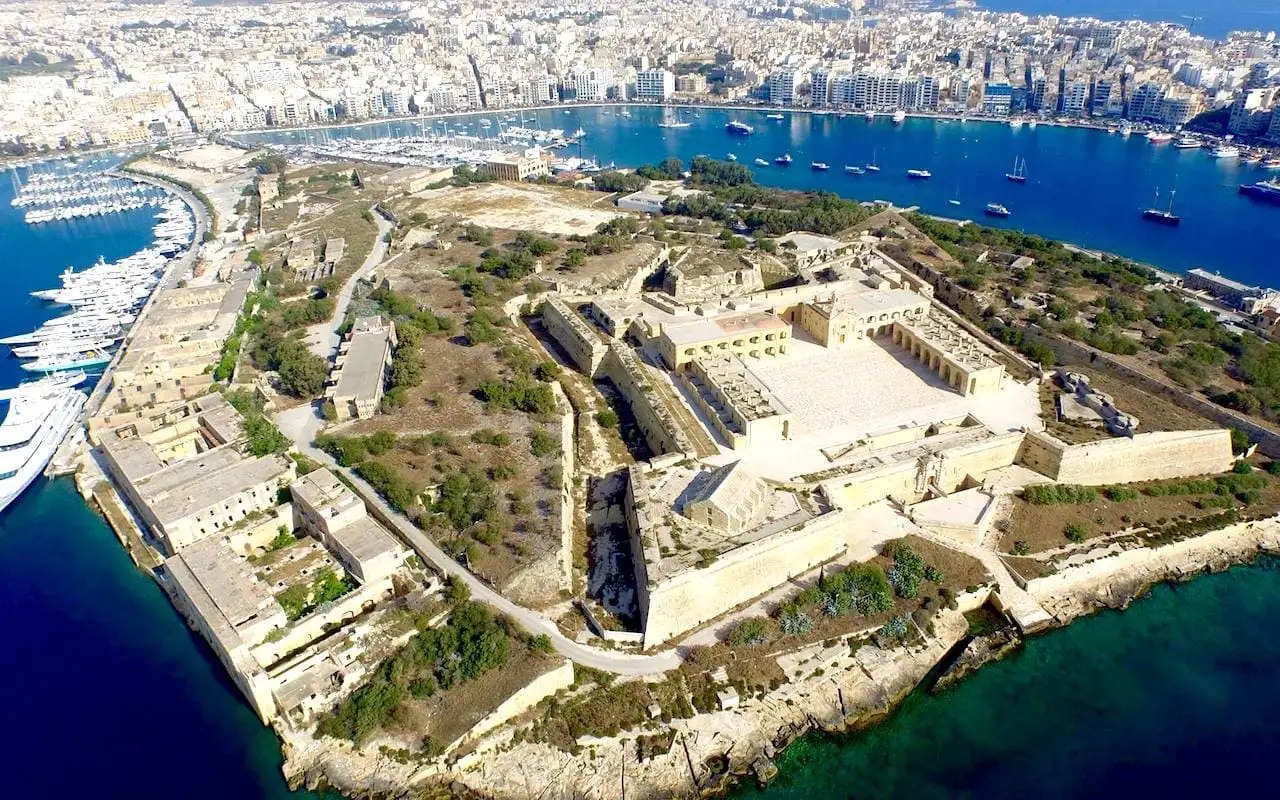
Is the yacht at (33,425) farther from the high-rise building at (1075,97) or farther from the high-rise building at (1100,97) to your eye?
the high-rise building at (1100,97)

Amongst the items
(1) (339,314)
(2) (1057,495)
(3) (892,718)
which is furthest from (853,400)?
(1) (339,314)

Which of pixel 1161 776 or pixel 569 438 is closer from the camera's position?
pixel 1161 776

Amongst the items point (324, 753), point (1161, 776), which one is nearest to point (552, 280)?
point (324, 753)

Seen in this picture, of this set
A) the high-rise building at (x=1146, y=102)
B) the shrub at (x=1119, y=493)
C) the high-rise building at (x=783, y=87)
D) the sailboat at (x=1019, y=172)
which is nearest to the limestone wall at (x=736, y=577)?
the shrub at (x=1119, y=493)

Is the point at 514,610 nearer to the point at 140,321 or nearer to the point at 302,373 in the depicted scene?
the point at 302,373

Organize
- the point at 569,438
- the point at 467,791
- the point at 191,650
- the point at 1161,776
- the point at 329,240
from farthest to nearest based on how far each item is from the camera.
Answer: the point at 329,240 < the point at 569,438 < the point at 191,650 < the point at 1161,776 < the point at 467,791

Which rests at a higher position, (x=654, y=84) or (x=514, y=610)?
(x=654, y=84)

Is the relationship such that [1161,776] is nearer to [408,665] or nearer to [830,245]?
[408,665]
